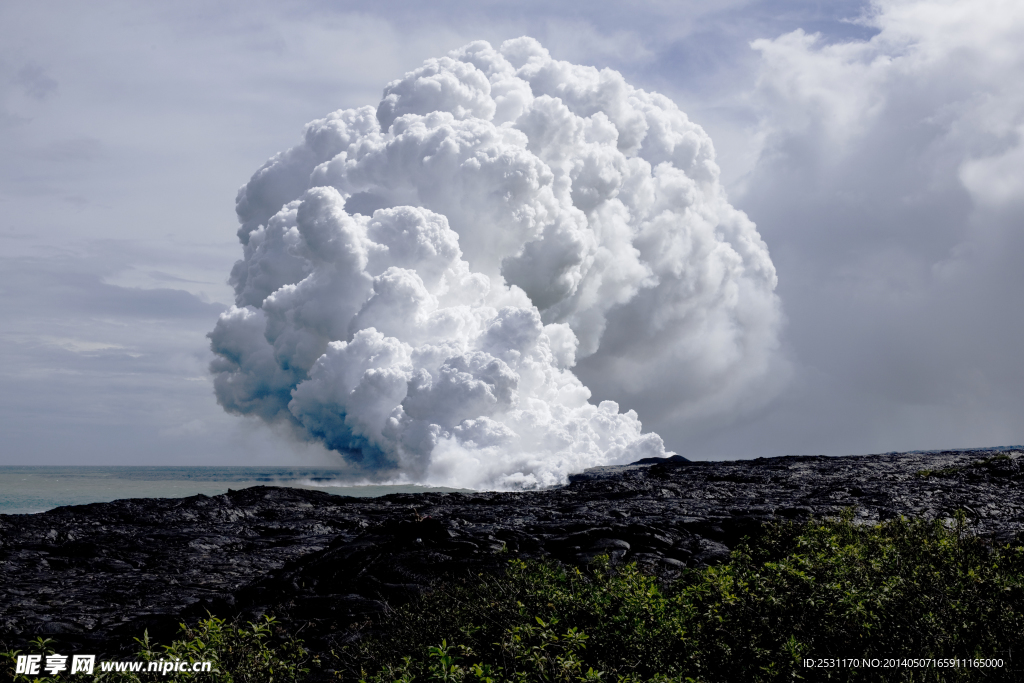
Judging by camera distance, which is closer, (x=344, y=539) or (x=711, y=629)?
(x=711, y=629)

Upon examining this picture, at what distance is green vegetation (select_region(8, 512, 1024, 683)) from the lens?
584 cm

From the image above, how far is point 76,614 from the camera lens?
1248cm

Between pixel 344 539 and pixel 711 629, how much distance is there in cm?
1149

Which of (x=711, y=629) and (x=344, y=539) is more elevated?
(x=711, y=629)

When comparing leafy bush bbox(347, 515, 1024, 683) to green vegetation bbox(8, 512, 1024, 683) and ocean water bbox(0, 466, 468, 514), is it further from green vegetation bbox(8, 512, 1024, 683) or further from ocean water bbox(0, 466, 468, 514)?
ocean water bbox(0, 466, 468, 514)

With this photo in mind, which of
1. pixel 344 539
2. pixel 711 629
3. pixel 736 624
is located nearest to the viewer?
pixel 711 629

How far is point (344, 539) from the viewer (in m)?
16.4

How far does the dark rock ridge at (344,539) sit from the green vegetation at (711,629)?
3.61 metres

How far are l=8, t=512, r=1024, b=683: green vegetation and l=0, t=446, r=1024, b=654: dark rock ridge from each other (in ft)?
11.9

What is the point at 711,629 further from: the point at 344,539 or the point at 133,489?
the point at 133,489

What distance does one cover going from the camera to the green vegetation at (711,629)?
5.84 metres

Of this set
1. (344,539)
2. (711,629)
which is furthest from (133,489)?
(711,629)

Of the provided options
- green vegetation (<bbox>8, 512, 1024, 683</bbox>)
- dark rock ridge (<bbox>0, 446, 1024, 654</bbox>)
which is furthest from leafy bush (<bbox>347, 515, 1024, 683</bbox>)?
dark rock ridge (<bbox>0, 446, 1024, 654</bbox>)

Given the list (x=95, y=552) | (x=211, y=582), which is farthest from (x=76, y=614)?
(x=95, y=552)
